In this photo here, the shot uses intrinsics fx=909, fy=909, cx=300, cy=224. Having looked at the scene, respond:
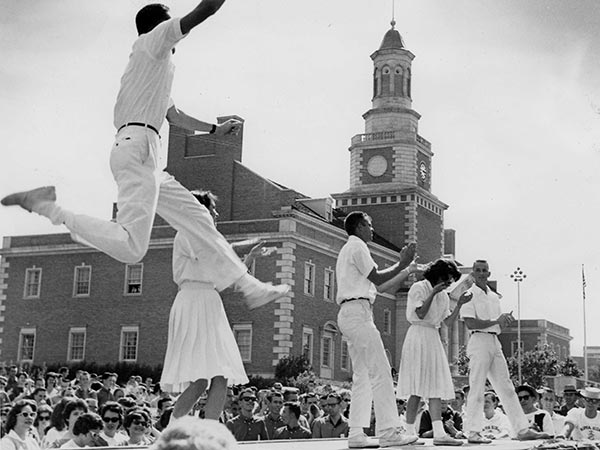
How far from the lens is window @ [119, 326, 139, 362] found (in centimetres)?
4684

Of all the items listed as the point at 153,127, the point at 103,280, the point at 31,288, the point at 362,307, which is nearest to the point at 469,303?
the point at 362,307

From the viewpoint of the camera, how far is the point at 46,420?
39.3ft

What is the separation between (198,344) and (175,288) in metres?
39.2

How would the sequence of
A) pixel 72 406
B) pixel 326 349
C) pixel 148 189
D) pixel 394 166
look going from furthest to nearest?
pixel 394 166 < pixel 326 349 < pixel 72 406 < pixel 148 189

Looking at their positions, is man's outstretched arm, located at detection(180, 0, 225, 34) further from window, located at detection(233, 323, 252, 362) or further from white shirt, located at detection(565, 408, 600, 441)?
window, located at detection(233, 323, 252, 362)

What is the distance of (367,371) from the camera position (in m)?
9.28

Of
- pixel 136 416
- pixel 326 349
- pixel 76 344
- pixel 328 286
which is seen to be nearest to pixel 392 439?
pixel 136 416

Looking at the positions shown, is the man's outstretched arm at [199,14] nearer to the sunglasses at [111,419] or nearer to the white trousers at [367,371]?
the white trousers at [367,371]

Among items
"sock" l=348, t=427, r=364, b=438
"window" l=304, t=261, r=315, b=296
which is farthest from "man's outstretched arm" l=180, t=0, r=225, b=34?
"window" l=304, t=261, r=315, b=296

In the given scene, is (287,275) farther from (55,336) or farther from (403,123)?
(403,123)

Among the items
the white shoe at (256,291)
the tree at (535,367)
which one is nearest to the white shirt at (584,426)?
the white shoe at (256,291)

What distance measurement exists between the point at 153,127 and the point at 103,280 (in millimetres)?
42919

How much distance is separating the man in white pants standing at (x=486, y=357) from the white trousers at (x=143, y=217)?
424 cm

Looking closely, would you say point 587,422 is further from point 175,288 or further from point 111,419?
point 175,288
